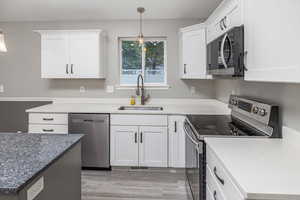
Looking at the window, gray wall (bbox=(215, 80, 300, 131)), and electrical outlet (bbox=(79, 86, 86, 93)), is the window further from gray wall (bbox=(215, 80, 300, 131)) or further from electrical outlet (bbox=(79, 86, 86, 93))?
gray wall (bbox=(215, 80, 300, 131))

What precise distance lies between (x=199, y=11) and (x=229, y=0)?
5.21 ft

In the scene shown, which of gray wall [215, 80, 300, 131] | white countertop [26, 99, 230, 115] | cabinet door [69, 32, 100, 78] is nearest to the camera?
gray wall [215, 80, 300, 131]

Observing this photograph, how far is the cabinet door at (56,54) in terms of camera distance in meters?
3.69

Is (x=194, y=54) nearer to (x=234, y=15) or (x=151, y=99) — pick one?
(x=151, y=99)

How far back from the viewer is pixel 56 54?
3.71 meters

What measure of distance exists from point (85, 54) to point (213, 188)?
278 centimetres

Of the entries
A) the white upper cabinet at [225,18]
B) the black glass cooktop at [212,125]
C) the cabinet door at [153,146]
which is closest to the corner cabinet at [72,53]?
the cabinet door at [153,146]

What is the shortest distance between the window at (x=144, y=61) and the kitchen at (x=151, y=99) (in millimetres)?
17

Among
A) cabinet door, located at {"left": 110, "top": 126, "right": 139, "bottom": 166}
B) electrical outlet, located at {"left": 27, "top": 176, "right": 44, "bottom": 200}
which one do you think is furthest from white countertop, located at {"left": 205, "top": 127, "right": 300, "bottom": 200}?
cabinet door, located at {"left": 110, "top": 126, "right": 139, "bottom": 166}

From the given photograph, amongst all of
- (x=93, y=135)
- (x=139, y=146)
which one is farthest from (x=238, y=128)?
(x=93, y=135)

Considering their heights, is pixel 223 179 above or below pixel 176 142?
above

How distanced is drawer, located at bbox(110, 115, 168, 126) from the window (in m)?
0.93

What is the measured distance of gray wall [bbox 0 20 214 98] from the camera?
3955mm

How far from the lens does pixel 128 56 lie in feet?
13.6
